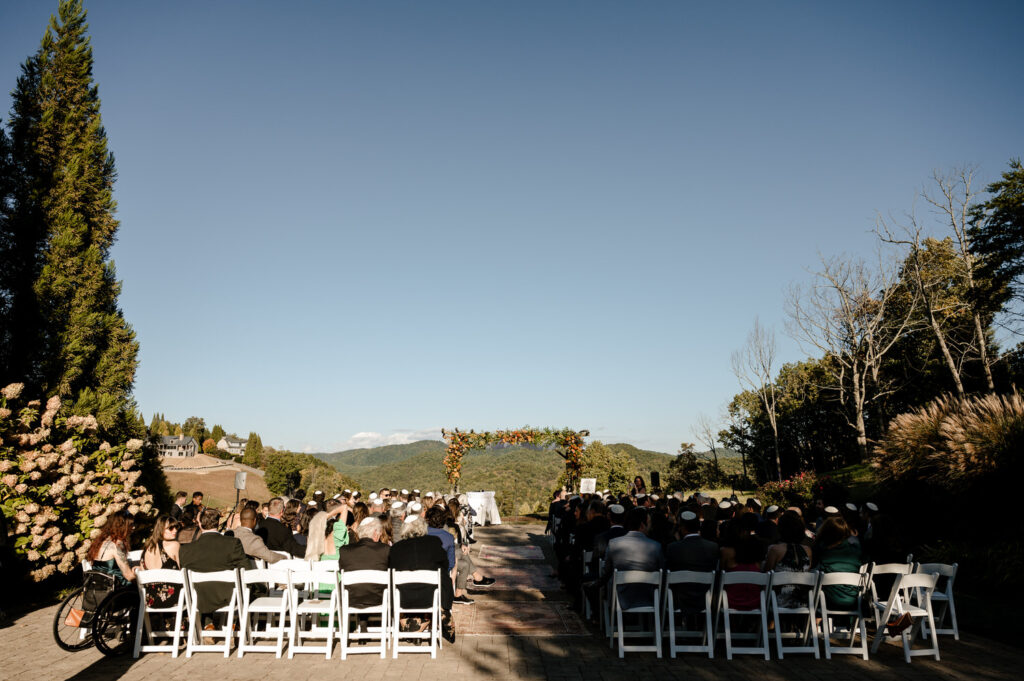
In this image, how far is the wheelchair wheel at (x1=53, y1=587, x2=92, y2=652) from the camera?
6.24 meters

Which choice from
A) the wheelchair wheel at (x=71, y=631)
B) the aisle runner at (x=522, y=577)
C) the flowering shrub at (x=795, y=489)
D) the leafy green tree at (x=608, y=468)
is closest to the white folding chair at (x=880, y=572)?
the aisle runner at (x=522, y=577)

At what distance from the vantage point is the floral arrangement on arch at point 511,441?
2314cm

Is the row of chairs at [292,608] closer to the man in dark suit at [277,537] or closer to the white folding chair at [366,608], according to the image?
the white folding chair at [366,608]

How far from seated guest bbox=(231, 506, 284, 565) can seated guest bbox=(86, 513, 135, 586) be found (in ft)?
3.85

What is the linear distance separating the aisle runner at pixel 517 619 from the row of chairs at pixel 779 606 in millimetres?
957

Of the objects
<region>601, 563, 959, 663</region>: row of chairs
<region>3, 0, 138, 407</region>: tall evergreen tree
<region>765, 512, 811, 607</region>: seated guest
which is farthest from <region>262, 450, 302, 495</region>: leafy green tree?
<region>765, 512, 811, 607</region>: seated guest

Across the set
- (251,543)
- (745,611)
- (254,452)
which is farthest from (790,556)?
(254,452)

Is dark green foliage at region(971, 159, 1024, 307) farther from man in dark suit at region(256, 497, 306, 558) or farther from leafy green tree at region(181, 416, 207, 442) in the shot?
leafy green tree at region(181, 416, 207, 442)

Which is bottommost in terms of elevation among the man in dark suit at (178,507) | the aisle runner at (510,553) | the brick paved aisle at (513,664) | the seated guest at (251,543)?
the aisle runner at (510,553)

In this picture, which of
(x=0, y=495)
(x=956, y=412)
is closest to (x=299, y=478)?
(x=0, y=495)

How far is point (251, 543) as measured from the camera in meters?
7.14

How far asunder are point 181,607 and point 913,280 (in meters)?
32.2

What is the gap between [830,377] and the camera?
34625mm

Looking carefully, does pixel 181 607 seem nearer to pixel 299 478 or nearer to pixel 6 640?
pixel 6 640
